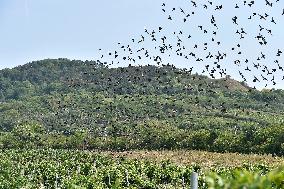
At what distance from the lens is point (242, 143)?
7312 cm

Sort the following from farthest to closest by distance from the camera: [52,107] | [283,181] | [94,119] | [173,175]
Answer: [52,107] → [94,119] → [173,175] → [283,181]

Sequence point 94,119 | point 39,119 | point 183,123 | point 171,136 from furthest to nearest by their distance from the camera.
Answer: point 39,119 → point 94,119 → point 183,123 → point 171,136

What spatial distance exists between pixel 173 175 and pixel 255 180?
32.9 meters

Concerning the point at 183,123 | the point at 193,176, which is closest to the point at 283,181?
the point at 193,176

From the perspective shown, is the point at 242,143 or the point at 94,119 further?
the point at 94,119

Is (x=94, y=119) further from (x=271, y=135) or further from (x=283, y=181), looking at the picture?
(x=283, y=181)

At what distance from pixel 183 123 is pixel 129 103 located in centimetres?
5474

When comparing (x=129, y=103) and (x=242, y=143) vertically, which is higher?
(x=129, y=103)

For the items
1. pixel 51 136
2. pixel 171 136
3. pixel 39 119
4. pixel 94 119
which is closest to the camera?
pixel 171 136

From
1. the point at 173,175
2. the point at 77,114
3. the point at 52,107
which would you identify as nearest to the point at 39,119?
the point at 77,114

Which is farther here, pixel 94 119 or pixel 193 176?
pixel 94 119

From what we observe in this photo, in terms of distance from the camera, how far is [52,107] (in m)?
195

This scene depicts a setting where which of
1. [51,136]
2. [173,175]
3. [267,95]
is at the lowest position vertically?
[173,175]

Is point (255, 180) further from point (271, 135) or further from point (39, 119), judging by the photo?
point (39, 119)
